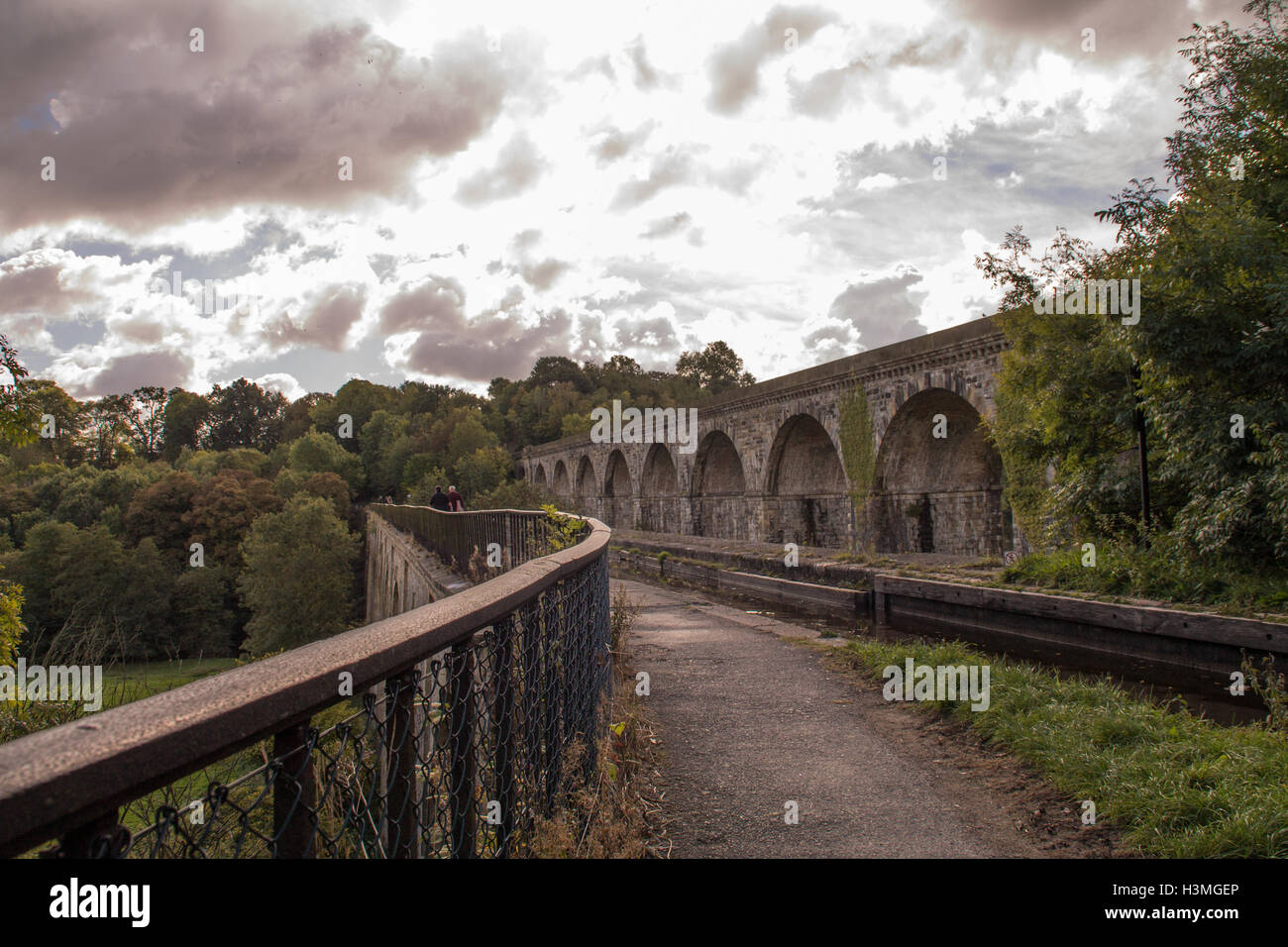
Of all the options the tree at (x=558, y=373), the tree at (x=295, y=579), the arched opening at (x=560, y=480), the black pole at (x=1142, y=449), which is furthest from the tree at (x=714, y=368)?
the black pole at (x=1142, y=449)

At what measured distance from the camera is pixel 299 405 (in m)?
92.2

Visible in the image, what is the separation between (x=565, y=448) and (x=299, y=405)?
62.0 metres

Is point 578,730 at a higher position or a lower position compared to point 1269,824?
higher

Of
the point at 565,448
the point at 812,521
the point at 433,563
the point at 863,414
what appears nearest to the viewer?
the point at 433,563

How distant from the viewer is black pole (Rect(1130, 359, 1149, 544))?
1056 cm

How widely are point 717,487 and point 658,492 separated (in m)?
5.58

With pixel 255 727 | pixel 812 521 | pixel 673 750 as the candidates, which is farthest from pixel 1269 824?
pixel 812 521

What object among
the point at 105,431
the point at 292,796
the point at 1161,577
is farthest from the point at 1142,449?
the point at 105,431

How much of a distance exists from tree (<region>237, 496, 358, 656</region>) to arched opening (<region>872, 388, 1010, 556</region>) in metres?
23.1

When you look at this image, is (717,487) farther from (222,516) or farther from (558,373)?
(558,373)

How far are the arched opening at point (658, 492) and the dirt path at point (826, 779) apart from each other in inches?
975

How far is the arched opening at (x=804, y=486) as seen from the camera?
21.2 meters
